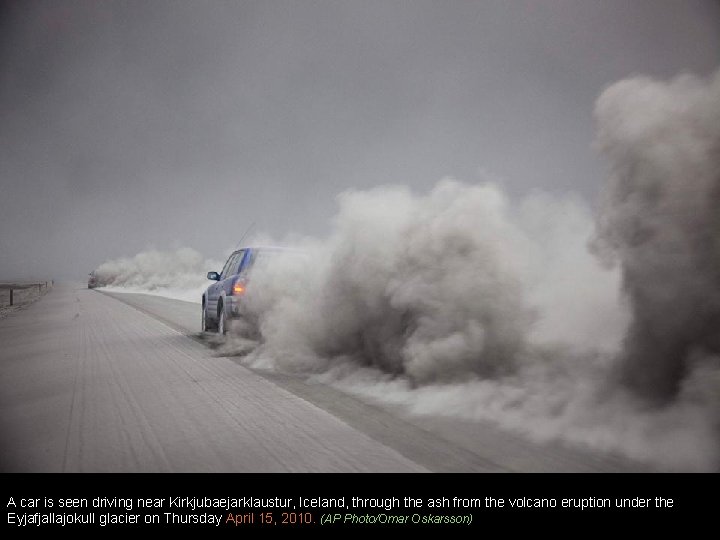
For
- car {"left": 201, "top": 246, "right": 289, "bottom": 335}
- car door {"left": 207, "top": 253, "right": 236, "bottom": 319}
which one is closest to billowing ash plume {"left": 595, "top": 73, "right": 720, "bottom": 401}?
car {"left": 201, "top": 246, "right": 289, "bottom": 335}

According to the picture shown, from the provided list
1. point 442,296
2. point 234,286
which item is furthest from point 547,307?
point 234,286

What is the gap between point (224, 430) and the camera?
3646 mm

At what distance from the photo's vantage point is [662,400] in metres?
3.56

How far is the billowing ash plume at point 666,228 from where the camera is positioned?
3.35m

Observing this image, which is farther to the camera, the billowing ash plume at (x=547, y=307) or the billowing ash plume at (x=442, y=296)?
the billowing ash plume at (x=442, y=296)

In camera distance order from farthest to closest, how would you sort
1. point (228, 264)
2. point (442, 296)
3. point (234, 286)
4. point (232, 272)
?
point (228, 264) < point (232, 272) < point (234, 286) < point (442, 296)

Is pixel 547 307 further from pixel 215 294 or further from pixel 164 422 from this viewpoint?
pixel 215 294

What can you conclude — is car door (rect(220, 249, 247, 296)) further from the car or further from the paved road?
the paved road

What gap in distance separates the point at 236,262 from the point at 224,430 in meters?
6.48

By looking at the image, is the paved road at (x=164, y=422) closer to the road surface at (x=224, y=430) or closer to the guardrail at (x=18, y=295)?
the road surface at (x=224, y=430)

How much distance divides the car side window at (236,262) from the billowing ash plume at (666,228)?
7.24 metres

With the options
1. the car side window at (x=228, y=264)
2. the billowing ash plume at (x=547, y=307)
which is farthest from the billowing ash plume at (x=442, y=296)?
the car side window at (x=228, y=264)
